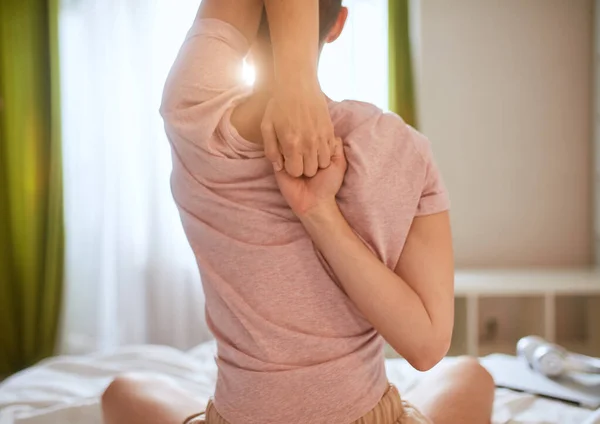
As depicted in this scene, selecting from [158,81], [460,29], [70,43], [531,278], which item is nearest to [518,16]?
[460,29]

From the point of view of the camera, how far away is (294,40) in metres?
0.61

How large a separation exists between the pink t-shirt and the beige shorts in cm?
2

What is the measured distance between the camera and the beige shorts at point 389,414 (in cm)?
72

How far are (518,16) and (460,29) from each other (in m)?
0.29

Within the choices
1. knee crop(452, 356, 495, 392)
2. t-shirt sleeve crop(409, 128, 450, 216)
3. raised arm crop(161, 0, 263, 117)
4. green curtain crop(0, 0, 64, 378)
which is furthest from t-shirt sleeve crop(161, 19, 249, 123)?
green curtain crop(0, 0, 64, 378)

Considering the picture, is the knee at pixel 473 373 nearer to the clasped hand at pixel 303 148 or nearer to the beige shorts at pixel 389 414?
the beige shorts at pixel 389 414

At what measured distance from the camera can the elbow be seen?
65 cm

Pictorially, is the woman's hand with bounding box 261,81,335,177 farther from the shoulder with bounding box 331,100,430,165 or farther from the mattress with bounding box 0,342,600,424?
the mattress with bounding box 0,342,600,424

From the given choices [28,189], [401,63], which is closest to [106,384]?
[28,189]

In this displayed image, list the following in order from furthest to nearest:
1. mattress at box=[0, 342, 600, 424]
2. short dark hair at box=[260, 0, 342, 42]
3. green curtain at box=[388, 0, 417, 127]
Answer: green curtain at box=[388, 0, 417, 127], mattress at box=[0, 342, 600, 424], short dark hair at box=[260, 0, 342, 42]

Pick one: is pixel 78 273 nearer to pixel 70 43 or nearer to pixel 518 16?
pixel 70 43

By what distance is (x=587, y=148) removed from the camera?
272 centimetres

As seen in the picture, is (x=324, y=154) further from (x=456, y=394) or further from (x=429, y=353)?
(x=456, y=394)

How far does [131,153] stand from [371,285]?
232 cm
